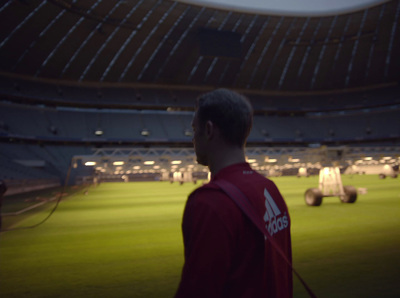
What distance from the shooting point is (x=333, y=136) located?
6638 centimetres

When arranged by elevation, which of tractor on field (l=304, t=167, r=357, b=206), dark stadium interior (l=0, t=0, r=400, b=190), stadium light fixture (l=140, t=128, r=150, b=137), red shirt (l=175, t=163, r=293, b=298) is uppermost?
dark stadium interior (l=0, t=0, r=400, b=190)

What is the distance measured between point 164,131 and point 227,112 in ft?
202

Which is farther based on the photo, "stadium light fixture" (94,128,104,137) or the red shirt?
"stadium light fixture" (94,128,104,137)

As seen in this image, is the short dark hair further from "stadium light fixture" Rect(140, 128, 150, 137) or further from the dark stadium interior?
"stadium light fixture" Rect(140, 128, 150, 137)

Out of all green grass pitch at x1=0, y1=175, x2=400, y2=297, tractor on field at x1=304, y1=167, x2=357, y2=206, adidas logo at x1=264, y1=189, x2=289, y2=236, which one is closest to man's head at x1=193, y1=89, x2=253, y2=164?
adidas logo at x1=264, y1=189, x2=289, y2=236

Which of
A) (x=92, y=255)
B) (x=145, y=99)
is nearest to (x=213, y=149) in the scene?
(x=92, y=255)

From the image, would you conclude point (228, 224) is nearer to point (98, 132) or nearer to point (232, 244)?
point (232, 244)

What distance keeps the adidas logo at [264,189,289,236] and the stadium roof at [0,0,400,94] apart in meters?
45.2

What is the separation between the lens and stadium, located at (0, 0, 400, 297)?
22.4 ft

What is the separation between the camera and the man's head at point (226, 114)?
5.79 feet

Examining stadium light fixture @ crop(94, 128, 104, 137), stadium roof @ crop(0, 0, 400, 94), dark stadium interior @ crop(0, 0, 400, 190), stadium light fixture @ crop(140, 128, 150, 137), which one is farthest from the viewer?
stadium light fixture @ crop(140, 128, 150, 137)

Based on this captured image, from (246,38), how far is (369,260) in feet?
169

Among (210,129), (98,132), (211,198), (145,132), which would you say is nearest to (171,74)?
(145,132)

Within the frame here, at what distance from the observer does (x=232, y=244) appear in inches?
58.7
